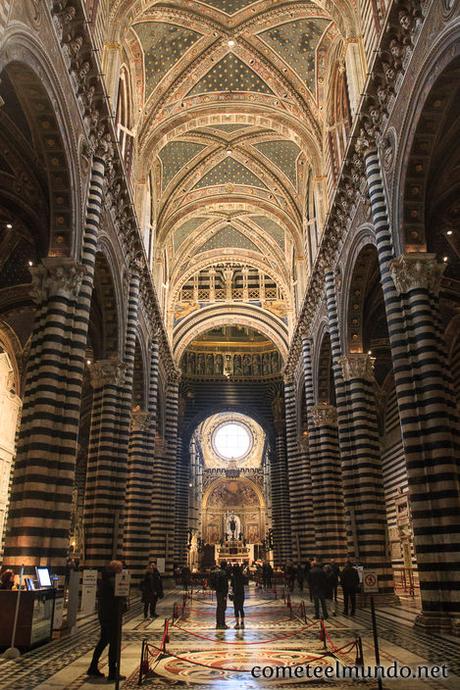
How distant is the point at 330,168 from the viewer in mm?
21359

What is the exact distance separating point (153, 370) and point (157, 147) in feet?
31.5

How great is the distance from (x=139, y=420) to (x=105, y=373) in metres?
6.40

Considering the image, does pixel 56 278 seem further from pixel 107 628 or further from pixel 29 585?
pixel 107 628

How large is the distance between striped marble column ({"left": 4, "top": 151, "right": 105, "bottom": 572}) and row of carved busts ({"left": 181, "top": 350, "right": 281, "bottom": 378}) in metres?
29.6

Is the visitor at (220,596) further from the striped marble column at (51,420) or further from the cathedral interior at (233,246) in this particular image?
the striped marble column at (51,420)

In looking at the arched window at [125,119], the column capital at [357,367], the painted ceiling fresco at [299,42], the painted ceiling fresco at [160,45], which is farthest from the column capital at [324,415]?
the painted ceiling fresco at [160,45]

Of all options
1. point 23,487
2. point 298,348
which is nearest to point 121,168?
point 23,487

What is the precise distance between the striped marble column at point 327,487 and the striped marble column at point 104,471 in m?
8.13

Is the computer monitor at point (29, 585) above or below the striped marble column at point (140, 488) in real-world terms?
below

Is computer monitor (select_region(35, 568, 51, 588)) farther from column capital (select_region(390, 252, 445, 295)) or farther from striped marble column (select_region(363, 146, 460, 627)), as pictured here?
column capital (select_region(390, 252, 445, 295))

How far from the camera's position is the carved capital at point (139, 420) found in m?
23.6

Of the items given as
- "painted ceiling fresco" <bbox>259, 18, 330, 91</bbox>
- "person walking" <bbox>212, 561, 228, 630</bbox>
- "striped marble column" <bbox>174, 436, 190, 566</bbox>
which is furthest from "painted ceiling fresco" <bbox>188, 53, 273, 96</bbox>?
"striped marble column" <bbox>174, 436, 190, 566</bbox>

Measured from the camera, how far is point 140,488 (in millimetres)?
23266

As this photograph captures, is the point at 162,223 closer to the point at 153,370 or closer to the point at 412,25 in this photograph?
the point at 153,370
